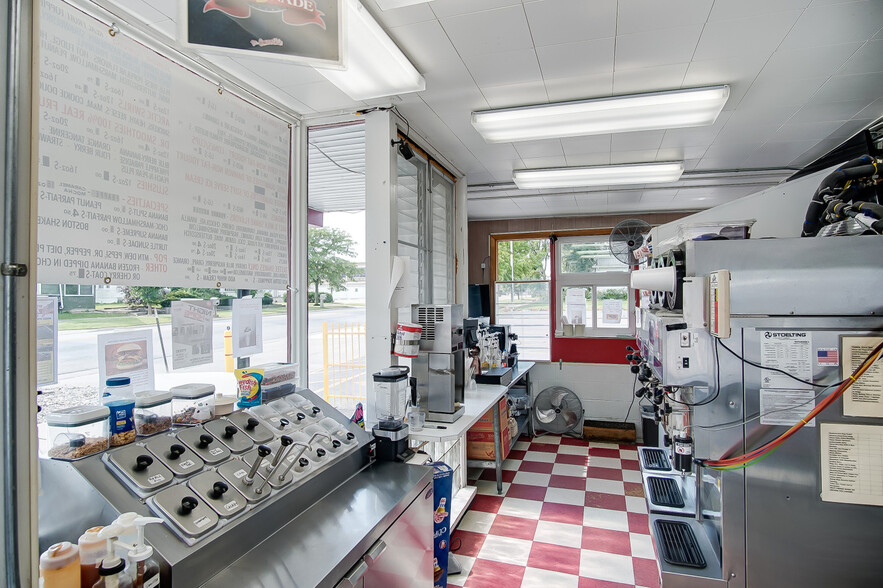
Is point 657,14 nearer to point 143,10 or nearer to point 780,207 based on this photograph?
point 780,207

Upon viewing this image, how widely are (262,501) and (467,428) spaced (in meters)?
1.52

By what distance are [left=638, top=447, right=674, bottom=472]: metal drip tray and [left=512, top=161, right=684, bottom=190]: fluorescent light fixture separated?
244 centimetres

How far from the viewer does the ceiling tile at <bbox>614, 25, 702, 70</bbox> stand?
2.17 m

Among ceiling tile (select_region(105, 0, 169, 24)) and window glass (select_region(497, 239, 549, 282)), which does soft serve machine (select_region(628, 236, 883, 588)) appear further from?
window glass (select_region(497, 239, 549, 282))

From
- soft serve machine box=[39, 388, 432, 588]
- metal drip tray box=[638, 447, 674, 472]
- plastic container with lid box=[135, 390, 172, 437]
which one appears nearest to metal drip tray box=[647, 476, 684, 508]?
metal drip tray box=[638, 447, 674, 472]

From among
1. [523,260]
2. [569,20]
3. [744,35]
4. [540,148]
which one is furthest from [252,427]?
[523,260]

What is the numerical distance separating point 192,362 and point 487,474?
10.7ft

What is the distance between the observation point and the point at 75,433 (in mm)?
1381

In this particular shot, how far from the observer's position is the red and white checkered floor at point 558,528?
9.33ft

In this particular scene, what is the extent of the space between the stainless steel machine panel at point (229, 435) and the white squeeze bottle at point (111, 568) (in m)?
0.62

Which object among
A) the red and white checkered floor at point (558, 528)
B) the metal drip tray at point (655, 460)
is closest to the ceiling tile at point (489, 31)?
the metal drip tray at point (655, 460)

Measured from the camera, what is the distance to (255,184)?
2498mm

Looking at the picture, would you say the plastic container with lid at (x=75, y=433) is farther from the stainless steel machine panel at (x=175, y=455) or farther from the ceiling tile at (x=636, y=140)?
the ceiling tile at (x=636, y=140)

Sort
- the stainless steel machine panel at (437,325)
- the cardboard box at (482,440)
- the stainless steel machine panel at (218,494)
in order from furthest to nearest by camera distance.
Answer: the cardboard box at (482,440), the stainless steel machine panel at (437,325), the stainless steel machine panel at (218,494)
